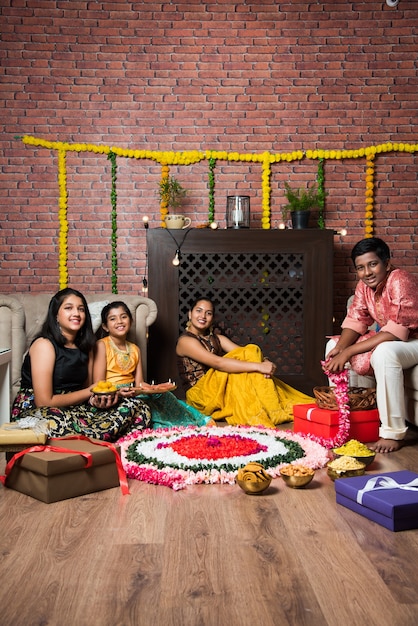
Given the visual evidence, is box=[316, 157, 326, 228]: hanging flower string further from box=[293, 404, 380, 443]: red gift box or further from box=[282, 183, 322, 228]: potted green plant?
box=[293, 404, 380, 443]: red gift box

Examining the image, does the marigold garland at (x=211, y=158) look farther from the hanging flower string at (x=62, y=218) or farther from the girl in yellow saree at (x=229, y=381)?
the girl in yellow saree at (x=229, y=381)

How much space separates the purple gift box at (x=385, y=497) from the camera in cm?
257

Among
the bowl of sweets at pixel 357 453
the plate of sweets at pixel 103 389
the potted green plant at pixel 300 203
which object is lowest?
the bowl of sweets at pixel 357 453

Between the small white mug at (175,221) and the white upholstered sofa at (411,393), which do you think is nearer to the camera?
the white upholstered sofa at (411,393)

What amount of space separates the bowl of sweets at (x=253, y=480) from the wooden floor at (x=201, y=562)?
49 mm

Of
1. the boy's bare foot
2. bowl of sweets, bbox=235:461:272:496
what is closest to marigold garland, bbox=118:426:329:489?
bowl of sweets, bbox=235:461:272:496

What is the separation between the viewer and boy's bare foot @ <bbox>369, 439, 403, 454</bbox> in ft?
12.8

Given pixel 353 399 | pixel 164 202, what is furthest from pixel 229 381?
pixel 164 202

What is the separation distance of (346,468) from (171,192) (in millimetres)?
3688

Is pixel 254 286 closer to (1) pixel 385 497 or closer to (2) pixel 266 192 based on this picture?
(2) pixel 266 192

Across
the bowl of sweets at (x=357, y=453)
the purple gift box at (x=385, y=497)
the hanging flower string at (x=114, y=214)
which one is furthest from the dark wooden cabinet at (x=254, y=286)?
the purple gift box at (x=385, y=497)

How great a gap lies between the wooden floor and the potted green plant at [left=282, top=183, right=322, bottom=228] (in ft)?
10.8

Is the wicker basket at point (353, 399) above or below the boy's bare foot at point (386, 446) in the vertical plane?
above

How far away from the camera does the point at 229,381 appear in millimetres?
4984
